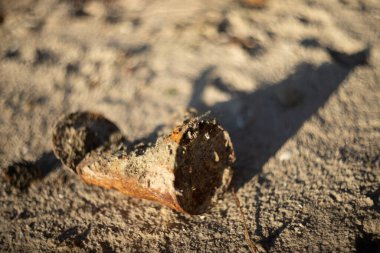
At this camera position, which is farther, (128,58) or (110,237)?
(128,58)

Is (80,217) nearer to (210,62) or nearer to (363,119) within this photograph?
(210,62)

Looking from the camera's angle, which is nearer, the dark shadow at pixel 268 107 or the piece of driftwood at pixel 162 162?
the piece of driftwood at pixel 162 162

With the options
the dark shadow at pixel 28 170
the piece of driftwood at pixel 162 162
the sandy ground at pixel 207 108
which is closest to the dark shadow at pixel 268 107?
the sandy ground at pixel 207 108

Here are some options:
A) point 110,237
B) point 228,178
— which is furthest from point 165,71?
point 110,237

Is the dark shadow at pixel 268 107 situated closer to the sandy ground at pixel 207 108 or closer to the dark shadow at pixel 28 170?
the sandy ground at pixel 207 108

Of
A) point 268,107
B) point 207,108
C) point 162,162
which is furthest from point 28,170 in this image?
point 268,107

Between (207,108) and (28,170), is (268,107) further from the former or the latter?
(28,170)

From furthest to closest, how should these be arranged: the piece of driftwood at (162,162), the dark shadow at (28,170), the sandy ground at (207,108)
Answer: the dark shadow at (28,170), the sandy ground at (207,108), the piece of driftwood at (162,162)

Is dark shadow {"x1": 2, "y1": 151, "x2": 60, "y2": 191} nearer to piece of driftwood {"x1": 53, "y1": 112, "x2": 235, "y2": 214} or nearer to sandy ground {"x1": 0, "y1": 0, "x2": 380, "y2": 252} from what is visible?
sandy ground {"x1": 0, "y1": 0, "x2": 380, "y2": 252}
